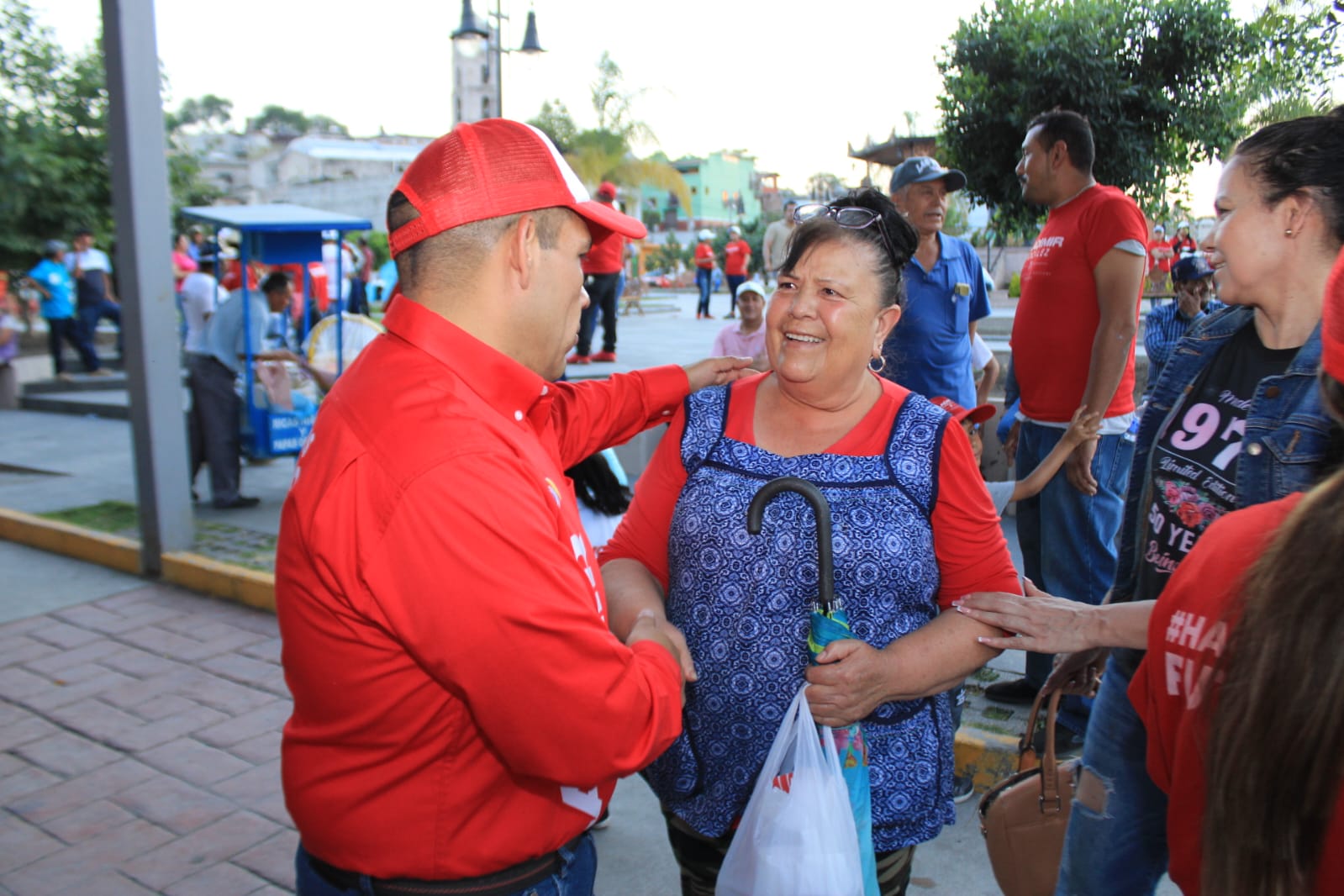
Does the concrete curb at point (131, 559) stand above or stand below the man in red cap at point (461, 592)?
below

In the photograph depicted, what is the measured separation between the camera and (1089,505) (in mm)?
3822

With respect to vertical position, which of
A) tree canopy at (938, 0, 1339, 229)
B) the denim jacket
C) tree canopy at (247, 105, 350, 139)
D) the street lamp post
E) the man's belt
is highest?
tree canopy at (247, 105, 350, 139)

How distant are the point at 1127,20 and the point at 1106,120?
2.42 ft

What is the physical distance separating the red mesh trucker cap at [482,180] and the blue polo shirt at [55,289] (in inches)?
592

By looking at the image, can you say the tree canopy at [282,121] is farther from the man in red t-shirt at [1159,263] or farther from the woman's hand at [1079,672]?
the woman's hand at [1079,672]

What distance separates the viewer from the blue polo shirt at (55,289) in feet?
46.1

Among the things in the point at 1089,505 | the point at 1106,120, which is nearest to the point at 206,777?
the point at 1089,505

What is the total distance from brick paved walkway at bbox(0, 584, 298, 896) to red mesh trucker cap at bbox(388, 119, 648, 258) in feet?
8.60

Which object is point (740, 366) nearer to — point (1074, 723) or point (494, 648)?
point (494, 648)

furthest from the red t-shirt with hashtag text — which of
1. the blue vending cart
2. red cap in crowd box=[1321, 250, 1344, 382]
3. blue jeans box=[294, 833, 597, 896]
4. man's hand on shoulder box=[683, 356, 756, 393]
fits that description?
the blue vending cart

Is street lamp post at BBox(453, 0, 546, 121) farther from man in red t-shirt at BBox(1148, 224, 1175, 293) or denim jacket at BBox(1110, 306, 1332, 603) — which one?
denim jacket at BBox(1110, 306, 1332, 603)

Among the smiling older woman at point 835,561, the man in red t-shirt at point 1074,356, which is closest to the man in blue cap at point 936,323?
the man in red t-shirt at point 1074,356

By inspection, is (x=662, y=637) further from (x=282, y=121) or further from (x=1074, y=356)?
(x=282, y=121)

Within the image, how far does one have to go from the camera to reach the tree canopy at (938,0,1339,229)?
7.29m
